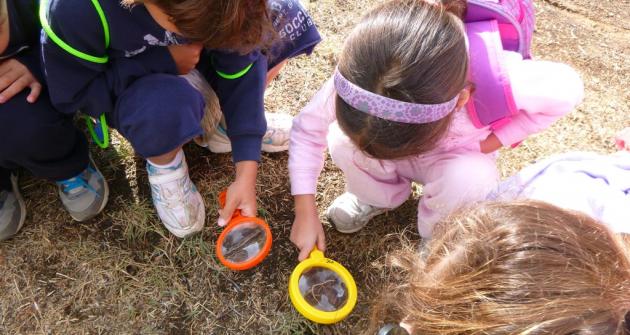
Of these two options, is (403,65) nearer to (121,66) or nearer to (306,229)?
(306,229)

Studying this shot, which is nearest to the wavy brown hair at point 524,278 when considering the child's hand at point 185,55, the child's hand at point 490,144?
the child's hand at point 490,144

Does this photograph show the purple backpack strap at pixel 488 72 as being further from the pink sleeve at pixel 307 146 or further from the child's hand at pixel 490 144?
the pink sleeve at pixel 307 146

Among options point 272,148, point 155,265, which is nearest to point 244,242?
point 155,265

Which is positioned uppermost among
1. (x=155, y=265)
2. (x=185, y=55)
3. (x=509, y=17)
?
(x=509, y=17)

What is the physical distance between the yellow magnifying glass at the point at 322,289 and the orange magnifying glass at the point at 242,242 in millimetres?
136

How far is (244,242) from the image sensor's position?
1538mm

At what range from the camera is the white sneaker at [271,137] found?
5.63 ft

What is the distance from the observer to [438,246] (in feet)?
3.31

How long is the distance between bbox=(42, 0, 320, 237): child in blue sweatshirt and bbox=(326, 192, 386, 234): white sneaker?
0.28 metres

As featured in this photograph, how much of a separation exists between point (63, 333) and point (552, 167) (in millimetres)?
1414

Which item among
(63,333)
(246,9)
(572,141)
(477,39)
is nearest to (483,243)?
(477,39)

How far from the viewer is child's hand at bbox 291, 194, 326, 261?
4.90 ft

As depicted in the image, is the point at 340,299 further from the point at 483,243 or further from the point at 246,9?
the point at 246,9

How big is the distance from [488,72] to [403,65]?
0.30 m
